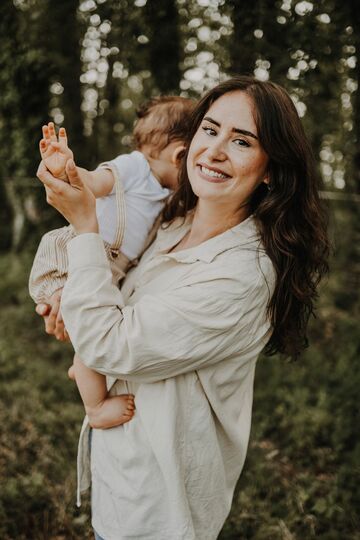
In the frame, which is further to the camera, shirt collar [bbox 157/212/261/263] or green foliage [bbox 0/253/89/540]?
green foliage [bbox 0/253/89/540]

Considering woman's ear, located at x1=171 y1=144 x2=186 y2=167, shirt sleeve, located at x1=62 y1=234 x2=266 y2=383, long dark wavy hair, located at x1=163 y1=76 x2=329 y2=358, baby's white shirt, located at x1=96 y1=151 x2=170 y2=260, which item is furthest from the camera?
woman's ear, located at x1=171 y1=144 x2=186 y2=167

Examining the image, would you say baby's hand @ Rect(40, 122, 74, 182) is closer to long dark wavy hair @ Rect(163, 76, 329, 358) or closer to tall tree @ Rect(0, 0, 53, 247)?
long dark wavy hair @ Rect(163, 76, 329, 358)

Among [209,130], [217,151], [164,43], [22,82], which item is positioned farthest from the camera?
[22,82]

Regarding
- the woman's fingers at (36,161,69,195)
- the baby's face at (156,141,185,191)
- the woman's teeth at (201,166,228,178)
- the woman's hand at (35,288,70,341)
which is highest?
the woman's fingers at (36,161,69,195)

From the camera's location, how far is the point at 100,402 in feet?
5.73

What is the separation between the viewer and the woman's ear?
6.89ft

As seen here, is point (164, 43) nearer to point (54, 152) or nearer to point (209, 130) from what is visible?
point (209, 130)

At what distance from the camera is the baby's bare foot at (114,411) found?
1.68 metres

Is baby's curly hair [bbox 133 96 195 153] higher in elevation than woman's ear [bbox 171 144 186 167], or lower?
higher

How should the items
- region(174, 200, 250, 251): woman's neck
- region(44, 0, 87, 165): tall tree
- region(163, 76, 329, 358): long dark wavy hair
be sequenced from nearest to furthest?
region(163, 76, 329, 358): long dark wavy hair → region(174, 200, 250, 251): woman's neck → region(44, 0, 87, 165): tall tree

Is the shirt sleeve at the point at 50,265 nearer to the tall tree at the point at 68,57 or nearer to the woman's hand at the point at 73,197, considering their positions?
the woman's hand at the point at 73,197

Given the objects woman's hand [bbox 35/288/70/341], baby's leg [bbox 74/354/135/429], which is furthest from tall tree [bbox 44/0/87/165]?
baby's leg [bbox 74/354/135/429]

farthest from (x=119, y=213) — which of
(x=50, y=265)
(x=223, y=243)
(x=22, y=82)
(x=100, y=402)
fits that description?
(x=22, y=82)

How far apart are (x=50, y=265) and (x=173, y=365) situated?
0.61 meters
